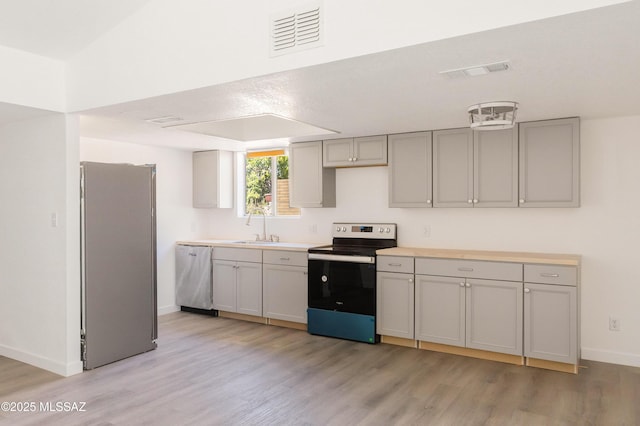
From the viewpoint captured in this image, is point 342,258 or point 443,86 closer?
point 443,86

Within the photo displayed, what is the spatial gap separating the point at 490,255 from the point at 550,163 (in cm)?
92

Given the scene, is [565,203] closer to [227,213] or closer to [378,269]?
[378,269]

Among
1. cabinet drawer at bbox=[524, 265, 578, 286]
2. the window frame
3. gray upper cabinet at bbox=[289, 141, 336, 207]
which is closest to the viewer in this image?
cabinet drawer at bbox=[524, 265, 578, 286]

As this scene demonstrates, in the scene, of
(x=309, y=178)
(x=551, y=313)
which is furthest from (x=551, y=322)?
(x=309, y=178)

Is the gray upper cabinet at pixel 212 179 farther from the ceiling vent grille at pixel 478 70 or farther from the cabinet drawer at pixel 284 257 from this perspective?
the ceiling vent grille at pixel 478 70

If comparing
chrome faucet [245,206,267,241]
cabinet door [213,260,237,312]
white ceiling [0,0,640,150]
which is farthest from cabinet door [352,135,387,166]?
cabinet door [213,260,237,312]

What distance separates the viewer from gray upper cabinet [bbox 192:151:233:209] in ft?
19.6

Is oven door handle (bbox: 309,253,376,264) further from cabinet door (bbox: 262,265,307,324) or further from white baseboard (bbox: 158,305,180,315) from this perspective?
white baseboard (bbox: 158,305,180,315)

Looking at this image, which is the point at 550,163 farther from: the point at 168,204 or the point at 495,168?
the point at 168,204

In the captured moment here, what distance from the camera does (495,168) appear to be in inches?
163

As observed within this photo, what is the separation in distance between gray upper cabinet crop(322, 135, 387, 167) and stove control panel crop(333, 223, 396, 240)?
0.67m

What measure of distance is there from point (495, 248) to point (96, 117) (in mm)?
3773

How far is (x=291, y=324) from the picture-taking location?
508 centimetres

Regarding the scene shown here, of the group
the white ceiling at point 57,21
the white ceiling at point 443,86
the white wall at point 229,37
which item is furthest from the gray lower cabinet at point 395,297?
the white ceiling at point 57,21
